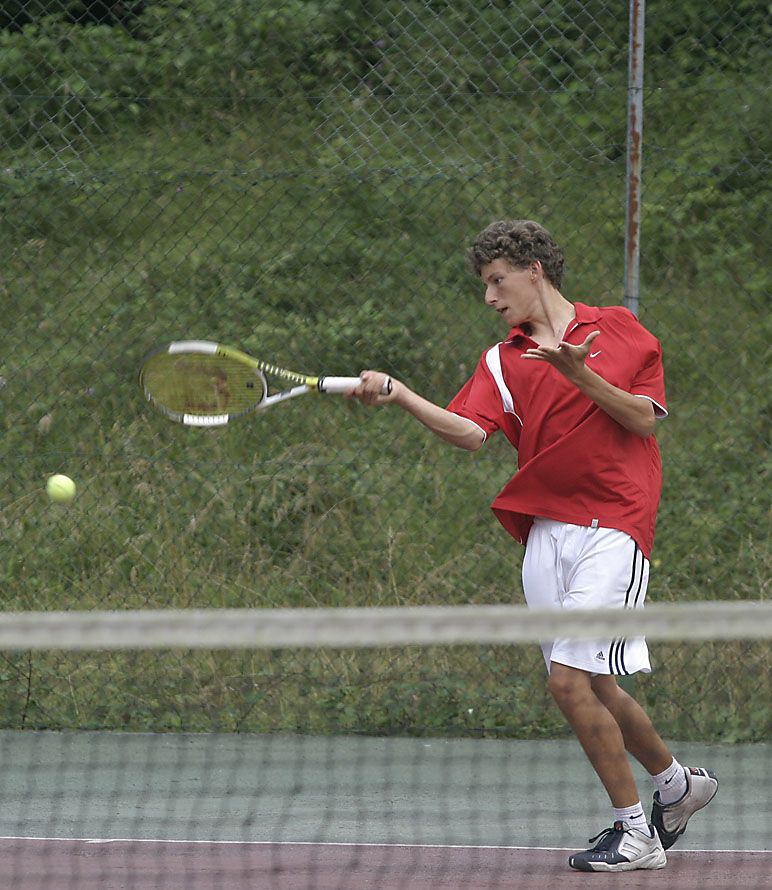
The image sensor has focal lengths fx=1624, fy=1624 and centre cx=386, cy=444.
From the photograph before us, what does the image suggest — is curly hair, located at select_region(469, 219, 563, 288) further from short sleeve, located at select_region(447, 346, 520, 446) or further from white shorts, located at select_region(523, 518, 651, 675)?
white shorts, located at select_region(523, 518, 651, 675)

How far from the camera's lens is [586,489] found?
13.1 feet

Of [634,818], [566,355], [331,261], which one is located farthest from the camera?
[331,261]

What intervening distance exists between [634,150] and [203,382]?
6.70 ft

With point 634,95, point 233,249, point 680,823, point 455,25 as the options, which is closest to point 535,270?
point 680,823

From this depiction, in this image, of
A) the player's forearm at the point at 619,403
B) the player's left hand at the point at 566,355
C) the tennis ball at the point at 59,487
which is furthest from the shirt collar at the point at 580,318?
the tennis ball at the point at 59,487

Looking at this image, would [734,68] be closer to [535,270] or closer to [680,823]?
[535,270]

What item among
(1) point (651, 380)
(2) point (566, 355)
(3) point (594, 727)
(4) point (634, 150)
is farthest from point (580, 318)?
(4) point (634, 150)

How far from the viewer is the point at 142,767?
521 cm

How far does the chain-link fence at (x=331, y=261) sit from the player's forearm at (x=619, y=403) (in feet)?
7.02

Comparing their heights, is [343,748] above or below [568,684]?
below

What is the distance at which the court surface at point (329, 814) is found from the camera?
13.0 ft

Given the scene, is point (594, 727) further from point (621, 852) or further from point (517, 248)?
point (517, 248)

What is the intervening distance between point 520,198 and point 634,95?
64 centimetres

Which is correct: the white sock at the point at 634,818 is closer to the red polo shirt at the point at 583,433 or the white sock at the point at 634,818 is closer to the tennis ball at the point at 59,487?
the red polo shirt at the point at 583,433
